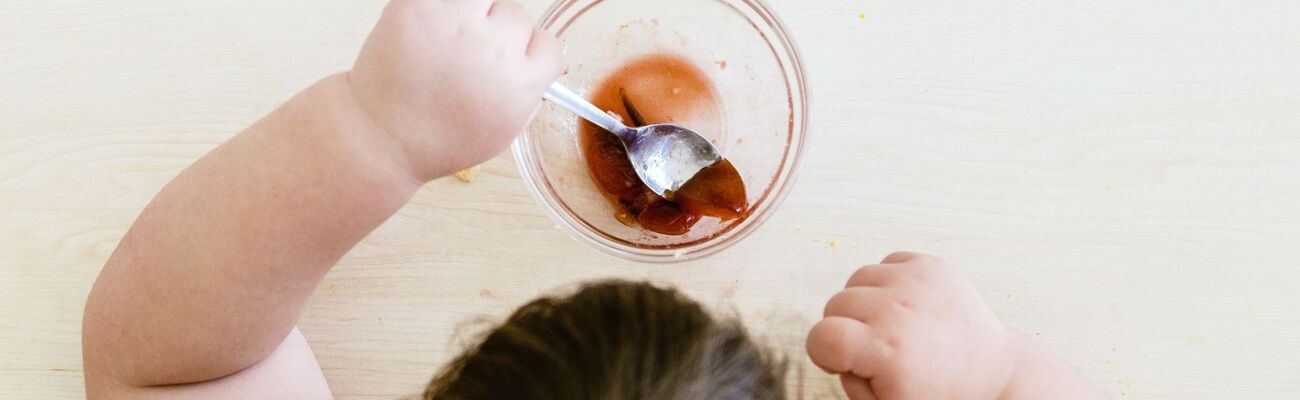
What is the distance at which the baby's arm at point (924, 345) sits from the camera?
2.07 ft

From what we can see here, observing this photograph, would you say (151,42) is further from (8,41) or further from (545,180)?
(545,180)

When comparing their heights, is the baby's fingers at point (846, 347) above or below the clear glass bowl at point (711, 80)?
below

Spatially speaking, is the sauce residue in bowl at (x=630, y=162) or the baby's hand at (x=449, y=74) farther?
the sauce residue in bowl at (x=630, y=162)

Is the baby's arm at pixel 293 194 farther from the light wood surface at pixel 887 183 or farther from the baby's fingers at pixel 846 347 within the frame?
the baby's fingers at pixel 846 347

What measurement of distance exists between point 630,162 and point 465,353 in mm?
198

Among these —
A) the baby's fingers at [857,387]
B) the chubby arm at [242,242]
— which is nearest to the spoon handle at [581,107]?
the chubby arm at [242,242]

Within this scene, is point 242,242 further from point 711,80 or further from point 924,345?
point 924,345

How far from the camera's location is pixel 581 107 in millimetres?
625

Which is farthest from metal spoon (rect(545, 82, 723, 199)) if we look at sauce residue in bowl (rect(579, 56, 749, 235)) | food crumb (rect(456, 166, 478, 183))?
food crumb (rect(456, 166, 478, 183))

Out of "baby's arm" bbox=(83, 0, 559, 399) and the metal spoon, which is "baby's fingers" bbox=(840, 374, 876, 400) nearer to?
the metal spoon

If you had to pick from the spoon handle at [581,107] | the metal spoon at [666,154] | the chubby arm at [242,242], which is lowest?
the chubby arm at [242,242]

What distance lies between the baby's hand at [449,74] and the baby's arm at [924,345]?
277 mm

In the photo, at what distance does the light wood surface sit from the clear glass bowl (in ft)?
0.12

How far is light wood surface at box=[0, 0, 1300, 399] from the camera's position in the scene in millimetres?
744
